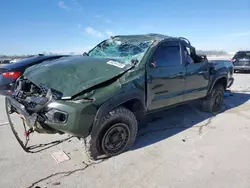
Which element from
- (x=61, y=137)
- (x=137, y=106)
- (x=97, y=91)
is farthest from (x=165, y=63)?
(x=61, y=137)

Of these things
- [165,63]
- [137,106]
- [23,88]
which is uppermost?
[165,63]

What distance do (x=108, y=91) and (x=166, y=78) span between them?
1369 millimetres

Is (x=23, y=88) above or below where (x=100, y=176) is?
above

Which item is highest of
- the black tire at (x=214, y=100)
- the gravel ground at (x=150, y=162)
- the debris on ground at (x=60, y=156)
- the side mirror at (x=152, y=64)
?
the side mirror at (x=152, y=64)

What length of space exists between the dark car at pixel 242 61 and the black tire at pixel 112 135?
13.6m

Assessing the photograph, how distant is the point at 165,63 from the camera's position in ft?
12.4

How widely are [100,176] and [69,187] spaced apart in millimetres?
410

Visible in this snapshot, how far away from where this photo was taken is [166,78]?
371cm

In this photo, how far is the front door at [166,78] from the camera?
349 centimetres

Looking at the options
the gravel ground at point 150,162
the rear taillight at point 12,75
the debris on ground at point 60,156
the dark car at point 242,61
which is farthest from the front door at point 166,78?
the dark car at point 242,61

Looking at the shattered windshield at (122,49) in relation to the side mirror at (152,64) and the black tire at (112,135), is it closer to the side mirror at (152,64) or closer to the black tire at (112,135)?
the side mirror at (152,64)

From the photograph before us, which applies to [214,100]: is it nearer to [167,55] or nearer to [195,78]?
[195,78]

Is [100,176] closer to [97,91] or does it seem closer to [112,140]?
[112,140]

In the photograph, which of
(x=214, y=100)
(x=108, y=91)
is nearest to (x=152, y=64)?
(x=108, y=91)
